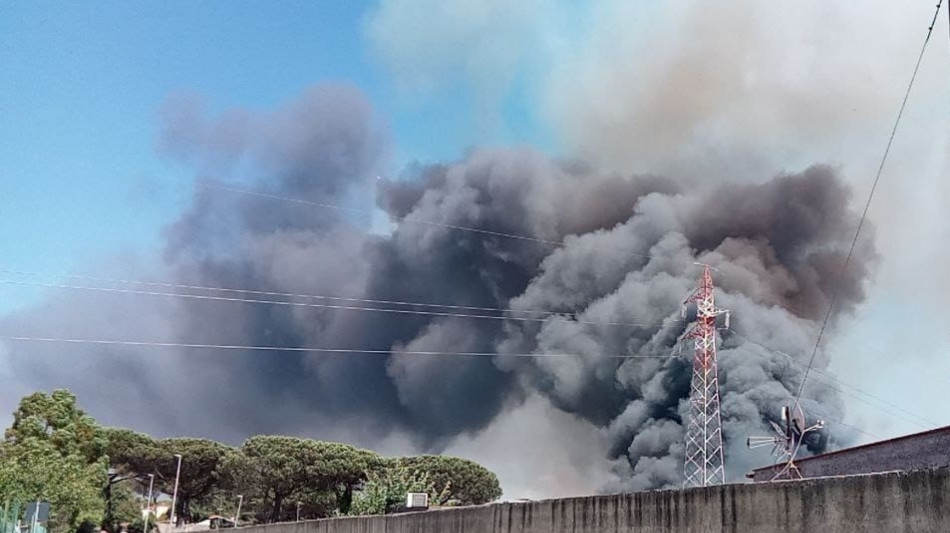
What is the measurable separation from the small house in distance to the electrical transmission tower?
3222cm

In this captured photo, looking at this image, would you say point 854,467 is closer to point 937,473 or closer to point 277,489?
point 937,473

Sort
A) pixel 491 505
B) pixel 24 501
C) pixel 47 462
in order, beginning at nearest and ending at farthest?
pixel 491 505, pixel 24 501, pixel 47 462

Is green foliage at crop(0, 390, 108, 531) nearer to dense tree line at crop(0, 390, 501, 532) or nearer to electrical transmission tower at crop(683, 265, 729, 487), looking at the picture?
dense tree line at crop(0, 390, 501, 532)

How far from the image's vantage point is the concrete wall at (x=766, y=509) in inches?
227

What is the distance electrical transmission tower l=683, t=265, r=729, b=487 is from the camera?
185 feet

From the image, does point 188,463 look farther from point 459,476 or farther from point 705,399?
point 705,399

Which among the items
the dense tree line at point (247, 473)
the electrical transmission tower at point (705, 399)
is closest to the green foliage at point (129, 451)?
the dense tree line at point (247, 473)

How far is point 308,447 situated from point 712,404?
99.0 feet

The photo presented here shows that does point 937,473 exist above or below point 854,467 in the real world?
below

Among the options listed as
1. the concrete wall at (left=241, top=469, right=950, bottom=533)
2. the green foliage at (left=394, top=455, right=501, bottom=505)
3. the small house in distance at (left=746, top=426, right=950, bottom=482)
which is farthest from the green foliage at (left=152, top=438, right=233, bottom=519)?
the concrete wall at (left=241, top=469, right=950, bottom=533)

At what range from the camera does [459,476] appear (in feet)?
236

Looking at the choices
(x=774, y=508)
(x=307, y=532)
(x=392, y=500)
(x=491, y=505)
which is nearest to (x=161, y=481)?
(x=392, y=500)

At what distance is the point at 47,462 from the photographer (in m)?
40.1

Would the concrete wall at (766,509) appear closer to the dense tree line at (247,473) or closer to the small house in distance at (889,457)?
the small house in distance at (889,457)
